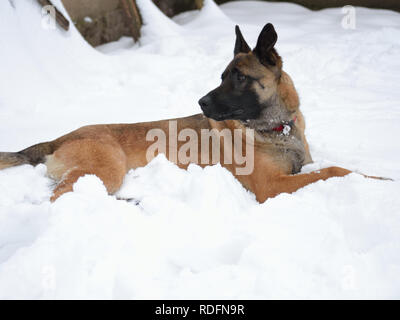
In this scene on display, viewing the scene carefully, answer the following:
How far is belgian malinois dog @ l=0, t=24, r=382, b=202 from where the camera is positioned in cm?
287

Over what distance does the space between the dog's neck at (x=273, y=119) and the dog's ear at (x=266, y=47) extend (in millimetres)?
305

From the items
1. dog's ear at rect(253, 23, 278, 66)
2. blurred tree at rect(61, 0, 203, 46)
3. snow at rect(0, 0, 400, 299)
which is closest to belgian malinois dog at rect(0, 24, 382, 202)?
dog's ear at rect(253, 23, 278, 66)

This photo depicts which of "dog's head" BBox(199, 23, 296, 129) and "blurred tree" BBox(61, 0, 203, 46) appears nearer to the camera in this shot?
"dog's head" BBox(199, 23, 296, 129)

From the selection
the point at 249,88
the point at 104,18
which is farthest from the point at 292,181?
the point at 104,18

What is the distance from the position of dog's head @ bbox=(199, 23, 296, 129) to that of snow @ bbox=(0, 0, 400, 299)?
546mm

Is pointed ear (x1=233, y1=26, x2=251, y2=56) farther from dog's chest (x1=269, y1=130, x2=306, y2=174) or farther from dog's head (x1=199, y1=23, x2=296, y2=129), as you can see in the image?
dog's chest (x1=269, y1=130, x2=306, y2=174)

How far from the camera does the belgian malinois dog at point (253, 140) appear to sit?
2871mm

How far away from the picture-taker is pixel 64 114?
448 cm

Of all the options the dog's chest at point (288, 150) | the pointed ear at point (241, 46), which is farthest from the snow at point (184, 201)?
the pointed ear at point (241, 46)

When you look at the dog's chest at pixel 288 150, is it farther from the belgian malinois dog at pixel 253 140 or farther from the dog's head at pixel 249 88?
the dog's head at pixel 249 88

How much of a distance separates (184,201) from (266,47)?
1.47 m

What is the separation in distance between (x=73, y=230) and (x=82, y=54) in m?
4.43

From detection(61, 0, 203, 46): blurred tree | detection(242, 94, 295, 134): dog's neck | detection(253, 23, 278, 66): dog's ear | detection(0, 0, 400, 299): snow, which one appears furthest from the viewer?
detection(61, 0, 203, 46): blurred tree

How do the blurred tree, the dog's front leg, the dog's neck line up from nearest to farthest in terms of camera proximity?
the dog's front leg < the dog's neck < the blurred tree
